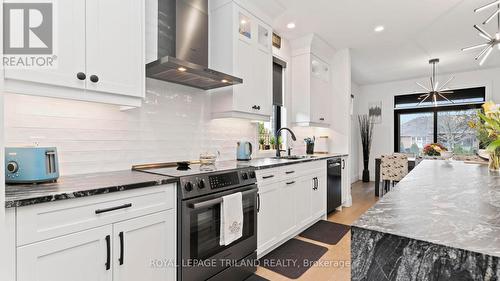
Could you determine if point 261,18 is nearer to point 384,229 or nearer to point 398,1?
point 398,1

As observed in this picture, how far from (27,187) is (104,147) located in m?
0.66

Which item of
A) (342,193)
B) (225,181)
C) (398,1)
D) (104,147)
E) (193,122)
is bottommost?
(342,193)

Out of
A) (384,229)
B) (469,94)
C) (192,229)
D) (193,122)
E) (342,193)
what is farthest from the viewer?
(469,94)

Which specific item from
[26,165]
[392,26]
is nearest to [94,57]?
[26,165]

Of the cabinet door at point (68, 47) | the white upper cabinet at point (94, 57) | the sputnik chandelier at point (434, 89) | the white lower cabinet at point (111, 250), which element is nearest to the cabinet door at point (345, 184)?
the sputnik chandelier at point (434, 89)

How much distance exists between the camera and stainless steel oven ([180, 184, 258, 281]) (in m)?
1.63

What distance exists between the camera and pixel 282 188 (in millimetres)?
2625

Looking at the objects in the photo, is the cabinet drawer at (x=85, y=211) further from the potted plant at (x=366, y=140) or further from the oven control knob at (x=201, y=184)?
the potted plant at (x=366, y=140)

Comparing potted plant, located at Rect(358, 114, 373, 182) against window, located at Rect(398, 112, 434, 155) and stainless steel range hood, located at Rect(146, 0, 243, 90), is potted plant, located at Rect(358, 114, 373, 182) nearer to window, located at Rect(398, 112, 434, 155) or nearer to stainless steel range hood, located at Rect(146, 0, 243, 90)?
window, located at Rect(398, 112, 434, 155)

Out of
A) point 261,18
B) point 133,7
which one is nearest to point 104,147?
point 133,7

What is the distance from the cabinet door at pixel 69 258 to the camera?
105cm

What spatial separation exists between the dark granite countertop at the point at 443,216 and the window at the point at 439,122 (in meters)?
6.14

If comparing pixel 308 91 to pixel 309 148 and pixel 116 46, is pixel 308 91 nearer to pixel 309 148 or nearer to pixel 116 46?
pixel 309 148

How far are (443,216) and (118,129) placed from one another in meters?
2.10
